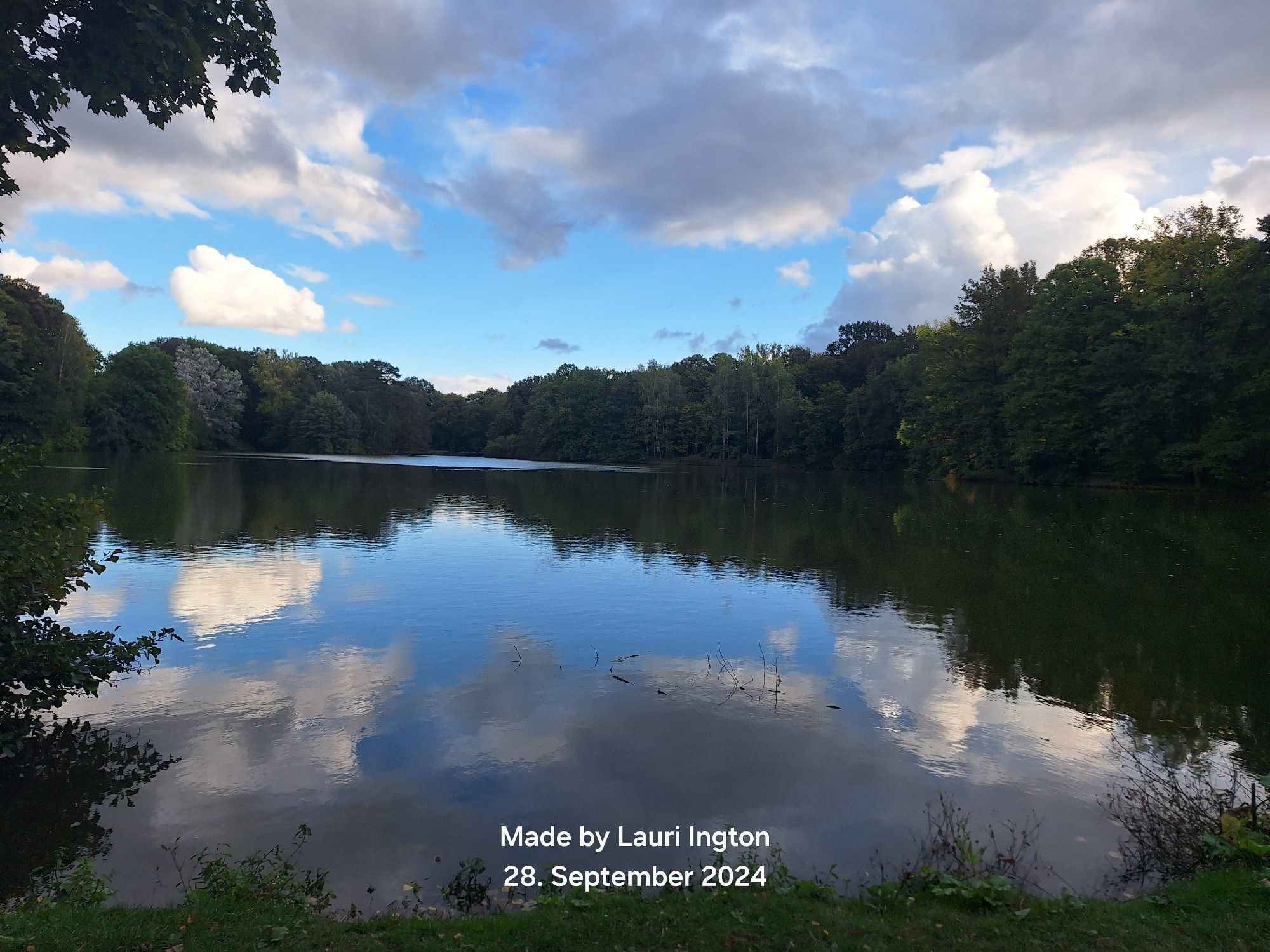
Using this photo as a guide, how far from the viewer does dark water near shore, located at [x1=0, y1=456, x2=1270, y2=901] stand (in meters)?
6.07

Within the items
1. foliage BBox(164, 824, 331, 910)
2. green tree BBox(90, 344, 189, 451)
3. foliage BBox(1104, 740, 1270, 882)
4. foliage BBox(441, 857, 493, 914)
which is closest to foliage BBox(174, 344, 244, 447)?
green tree BBox(90, 344, 189, 451)

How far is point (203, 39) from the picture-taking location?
21.0ft

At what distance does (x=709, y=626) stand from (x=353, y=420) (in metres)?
115

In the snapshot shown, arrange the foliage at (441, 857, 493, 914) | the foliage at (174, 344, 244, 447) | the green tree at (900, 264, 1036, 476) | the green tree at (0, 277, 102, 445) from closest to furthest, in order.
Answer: the foliage at (441, 857, 493, 914), the green tree at (0, 277, 102, 445), the green tree at (900, 264, 1036, 476), the foliage at (174, 344, 244, 447)

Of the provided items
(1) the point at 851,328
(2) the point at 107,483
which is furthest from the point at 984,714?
(1) the point at 851,328

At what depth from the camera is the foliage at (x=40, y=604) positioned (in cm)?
701

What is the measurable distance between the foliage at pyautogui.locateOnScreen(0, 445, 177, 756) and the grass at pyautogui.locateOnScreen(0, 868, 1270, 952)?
3.42m

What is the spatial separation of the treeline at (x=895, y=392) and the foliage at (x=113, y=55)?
30002 mm

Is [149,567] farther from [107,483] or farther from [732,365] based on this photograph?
[732,365]

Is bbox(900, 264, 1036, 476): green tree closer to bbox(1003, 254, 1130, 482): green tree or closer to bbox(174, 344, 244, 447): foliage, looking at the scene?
bbox(1003, 254, 1130, 482): green tree

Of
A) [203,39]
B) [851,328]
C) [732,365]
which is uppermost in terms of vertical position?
[851,328]

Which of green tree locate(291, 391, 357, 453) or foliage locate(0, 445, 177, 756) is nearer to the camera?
foliage locate(0, 445, 177, 756)

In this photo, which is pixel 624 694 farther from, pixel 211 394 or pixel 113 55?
pixel 211 394

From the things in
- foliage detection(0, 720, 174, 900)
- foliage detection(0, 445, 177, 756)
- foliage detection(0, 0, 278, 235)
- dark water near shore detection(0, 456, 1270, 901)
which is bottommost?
foliage detection(0, 720, 174, 900)
